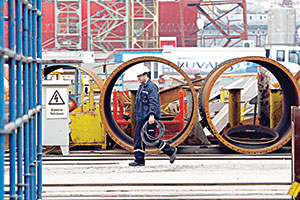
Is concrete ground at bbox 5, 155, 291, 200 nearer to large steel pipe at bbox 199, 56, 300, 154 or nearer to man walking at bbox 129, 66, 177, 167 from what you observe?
man walking at bbox 129, 66, 177, 167

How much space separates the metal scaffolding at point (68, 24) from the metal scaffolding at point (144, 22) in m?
4.18

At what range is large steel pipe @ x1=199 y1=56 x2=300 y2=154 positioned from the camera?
1145cm

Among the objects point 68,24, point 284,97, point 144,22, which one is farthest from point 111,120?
point 144,22

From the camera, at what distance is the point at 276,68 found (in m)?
12.1

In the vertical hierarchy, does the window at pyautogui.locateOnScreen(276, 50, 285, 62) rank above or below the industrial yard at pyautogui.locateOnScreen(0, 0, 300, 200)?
above

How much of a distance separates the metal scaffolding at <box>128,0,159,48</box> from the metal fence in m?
37.5

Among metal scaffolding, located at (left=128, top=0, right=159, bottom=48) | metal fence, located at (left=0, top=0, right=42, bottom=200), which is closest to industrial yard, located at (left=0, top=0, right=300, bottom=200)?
metal fence, located at (left=0, top=0, right=42, bottom=200)

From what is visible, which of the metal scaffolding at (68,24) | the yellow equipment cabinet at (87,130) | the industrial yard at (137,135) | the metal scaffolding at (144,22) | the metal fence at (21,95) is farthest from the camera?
the metal scaffolding at (144,22)

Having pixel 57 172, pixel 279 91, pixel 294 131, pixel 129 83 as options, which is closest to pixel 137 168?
pixel 57 172

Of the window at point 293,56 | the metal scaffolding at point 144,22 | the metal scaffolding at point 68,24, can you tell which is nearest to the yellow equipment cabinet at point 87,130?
the window at point 293,56

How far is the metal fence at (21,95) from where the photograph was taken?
11.9 ft

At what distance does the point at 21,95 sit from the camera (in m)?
4.30

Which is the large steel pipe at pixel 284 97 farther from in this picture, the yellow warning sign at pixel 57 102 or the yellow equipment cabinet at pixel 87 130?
the yellow warning sign at pixel 57 102

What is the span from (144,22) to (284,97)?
32722 mm
